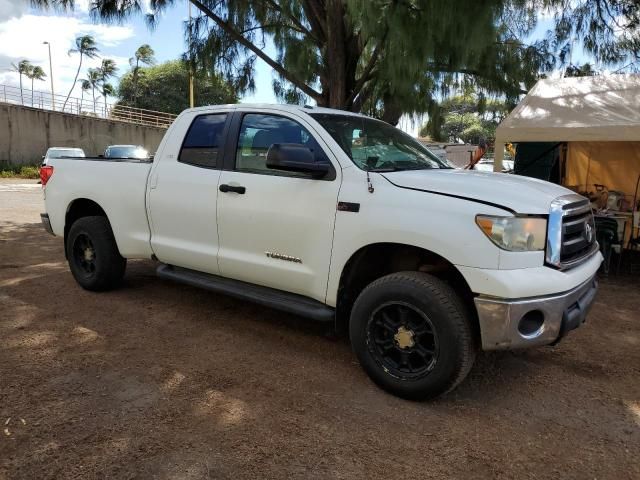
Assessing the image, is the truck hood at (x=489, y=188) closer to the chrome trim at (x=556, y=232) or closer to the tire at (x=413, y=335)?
the chrome trim at (x=556, y=232)

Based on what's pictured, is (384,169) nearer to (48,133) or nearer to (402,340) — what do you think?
(402,340)

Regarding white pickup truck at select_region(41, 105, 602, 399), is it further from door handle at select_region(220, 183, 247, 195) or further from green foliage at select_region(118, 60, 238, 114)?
green foliage at select_region(118, 60, 238, 114)

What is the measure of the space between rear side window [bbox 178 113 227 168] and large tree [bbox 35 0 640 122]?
10.4 feet

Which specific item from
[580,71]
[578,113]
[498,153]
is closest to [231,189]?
[498,153]

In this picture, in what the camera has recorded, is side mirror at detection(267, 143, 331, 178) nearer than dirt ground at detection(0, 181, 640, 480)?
No

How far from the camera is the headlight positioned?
291 centimetres

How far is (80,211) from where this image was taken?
5.48m

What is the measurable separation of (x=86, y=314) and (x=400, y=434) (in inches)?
123

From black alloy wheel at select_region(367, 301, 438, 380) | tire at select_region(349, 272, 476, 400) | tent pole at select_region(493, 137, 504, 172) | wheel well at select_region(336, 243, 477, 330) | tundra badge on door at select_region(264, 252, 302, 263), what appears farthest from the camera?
tent pole at select_region(493, 137, 504, 172)

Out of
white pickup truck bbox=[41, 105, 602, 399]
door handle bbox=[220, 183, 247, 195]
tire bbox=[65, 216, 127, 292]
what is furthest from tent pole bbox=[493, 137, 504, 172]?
tire bbox=[65, 216, 127, 292]

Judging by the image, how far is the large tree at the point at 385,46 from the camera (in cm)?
682

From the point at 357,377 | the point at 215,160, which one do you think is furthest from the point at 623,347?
the point at 215,160

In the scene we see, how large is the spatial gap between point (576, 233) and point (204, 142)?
2.95 m

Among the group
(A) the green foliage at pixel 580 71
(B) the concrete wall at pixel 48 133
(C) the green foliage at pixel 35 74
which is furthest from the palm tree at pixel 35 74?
(A) the green foliage at pixel 580 71
